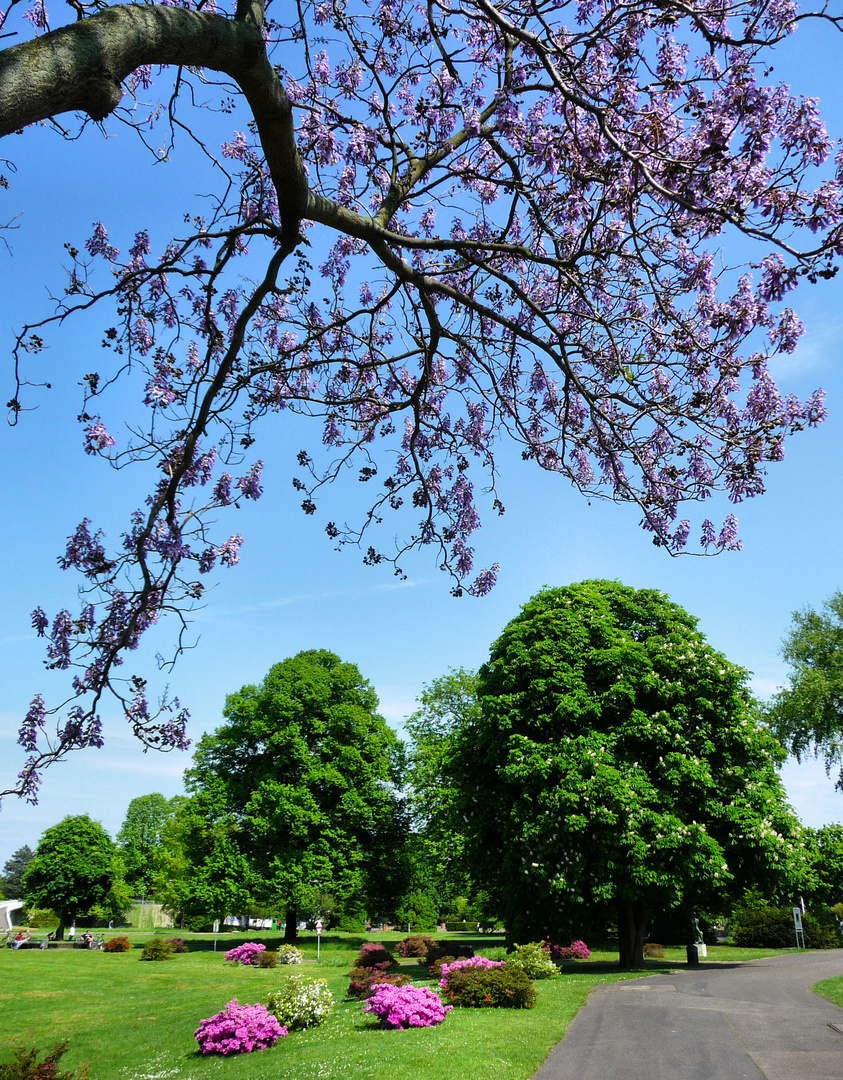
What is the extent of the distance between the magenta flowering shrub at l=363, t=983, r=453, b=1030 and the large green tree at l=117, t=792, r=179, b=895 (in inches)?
2908

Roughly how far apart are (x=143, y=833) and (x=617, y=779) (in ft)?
255

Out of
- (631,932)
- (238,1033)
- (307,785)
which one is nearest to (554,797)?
(631,932)

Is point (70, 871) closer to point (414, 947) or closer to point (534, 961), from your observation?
point (414, 947)

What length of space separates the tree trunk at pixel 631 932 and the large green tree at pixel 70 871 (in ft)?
151

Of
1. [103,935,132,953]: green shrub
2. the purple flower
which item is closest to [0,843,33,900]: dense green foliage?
[103,935,132,953]: green shrub

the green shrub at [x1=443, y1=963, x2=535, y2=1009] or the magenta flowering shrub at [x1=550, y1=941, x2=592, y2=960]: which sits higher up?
the green shrub at [x1=443, y1=963, x2=535, y2=1009]

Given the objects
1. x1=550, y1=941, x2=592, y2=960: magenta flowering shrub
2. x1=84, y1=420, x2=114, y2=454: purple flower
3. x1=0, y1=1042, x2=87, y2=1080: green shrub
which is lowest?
x1=550, y1=941, x2=592, y2=960: magenta flowering shrub

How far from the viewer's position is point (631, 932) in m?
24.3

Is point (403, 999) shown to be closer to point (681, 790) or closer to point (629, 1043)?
point (629, 1043)

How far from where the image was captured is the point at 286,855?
3553 cm

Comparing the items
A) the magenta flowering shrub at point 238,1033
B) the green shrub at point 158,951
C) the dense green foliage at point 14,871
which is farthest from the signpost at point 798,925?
the dense green foliage at point 14,871

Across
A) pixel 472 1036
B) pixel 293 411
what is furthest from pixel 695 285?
pixel 472 1036

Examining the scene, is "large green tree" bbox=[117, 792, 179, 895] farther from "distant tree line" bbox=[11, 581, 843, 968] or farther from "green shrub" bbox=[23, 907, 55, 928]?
"distant tree line" bbox=[11, 581, 843, 968]

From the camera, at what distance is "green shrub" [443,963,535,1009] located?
15859 mm
